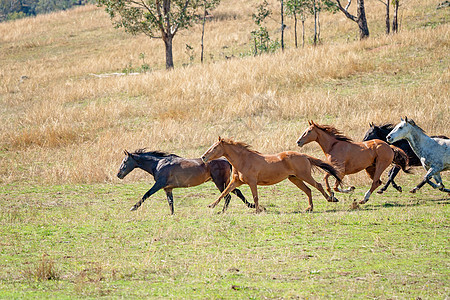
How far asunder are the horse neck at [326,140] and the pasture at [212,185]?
1.12m

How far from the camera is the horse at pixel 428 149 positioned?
1224cm

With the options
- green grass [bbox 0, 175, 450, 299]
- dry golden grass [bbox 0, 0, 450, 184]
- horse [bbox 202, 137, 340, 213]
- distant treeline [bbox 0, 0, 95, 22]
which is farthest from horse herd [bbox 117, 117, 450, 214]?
distant treeline [bbox 0, 0, 95, 22]

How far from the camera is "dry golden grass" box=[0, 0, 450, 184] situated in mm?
18109

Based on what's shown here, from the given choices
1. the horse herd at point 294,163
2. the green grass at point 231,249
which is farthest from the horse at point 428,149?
the green grass at point 231,249

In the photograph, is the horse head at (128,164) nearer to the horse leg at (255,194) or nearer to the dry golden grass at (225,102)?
the horse leg at (255,194)

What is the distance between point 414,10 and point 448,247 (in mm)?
29480

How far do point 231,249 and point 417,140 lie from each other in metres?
5.87

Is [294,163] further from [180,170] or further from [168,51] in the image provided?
[168,51]

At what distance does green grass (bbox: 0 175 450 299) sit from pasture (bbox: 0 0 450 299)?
3 centimetres

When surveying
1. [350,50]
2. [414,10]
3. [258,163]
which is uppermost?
[414,10]

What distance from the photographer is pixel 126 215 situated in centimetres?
1134

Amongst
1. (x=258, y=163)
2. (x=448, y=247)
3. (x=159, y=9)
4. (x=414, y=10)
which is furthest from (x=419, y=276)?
(x=414, y=10)

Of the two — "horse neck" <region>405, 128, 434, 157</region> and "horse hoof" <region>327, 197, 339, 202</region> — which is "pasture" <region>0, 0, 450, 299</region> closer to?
"horse hoof" <region>327, 197, 339, 202</region>

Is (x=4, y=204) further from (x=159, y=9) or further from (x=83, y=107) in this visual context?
(x=159, y=9)
